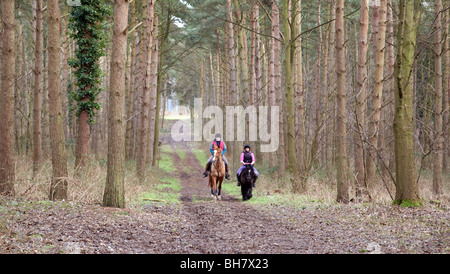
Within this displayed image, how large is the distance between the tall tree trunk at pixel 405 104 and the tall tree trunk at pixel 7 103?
9.35 meters

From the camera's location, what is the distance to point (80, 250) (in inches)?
236

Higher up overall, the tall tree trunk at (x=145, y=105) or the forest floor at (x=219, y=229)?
the tall tree trunk at (x=145, y=105)

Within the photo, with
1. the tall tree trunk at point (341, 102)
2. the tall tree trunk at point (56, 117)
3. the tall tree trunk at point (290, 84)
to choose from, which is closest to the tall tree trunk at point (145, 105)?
the tall tree trunk at point (290, 84)

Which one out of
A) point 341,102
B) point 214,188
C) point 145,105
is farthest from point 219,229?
point 145,105

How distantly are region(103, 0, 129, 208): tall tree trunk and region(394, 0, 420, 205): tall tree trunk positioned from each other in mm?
6589

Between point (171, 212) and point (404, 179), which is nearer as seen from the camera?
point (404, 179)

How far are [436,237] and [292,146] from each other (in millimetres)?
9217

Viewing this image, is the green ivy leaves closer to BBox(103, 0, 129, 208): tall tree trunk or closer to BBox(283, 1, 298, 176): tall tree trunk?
BBox(103, 0, 129, 208): tall tree trunk

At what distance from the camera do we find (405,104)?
939 centimetres

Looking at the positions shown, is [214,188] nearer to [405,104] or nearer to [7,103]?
Answer: [7,103]

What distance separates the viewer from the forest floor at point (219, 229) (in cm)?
642

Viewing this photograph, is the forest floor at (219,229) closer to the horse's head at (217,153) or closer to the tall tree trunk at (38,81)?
the horse's head at (217,153)
